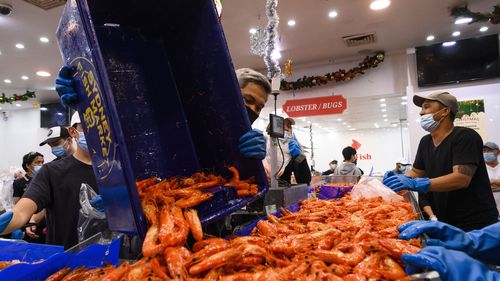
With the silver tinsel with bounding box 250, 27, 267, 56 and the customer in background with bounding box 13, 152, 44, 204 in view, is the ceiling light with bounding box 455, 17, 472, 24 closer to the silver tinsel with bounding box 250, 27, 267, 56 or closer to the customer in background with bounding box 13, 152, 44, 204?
the silver tinsel with bounding box 250, 27, 267, 56

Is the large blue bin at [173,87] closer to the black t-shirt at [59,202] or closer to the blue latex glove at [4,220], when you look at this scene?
the blue latex glove at [4,220]

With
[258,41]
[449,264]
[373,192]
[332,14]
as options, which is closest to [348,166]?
[332,14]

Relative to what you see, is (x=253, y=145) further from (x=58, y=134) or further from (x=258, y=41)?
(x=258, y=41)

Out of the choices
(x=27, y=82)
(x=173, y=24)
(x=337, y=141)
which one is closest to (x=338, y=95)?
(x=173, y=24)

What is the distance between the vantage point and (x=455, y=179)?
280cm

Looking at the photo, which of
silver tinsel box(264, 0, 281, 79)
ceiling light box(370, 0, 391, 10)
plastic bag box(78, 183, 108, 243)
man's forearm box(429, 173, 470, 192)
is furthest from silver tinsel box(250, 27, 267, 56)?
plastic bag box(78, 183, 108, 243)

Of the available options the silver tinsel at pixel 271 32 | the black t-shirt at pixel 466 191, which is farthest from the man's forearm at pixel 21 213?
the black t-shirt at pixel 466 191

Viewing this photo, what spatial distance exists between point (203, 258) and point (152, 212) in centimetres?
26

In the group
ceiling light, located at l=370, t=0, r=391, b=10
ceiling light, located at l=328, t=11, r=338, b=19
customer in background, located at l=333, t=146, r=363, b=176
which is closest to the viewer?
ceiling light, located at l=370, t=0, r=391, b=10

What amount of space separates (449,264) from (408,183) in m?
1.96

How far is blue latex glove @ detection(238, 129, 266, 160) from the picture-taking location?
67.1 inches

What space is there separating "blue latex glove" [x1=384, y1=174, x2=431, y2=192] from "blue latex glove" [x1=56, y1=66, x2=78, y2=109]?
102 inches

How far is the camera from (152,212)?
1195 mm

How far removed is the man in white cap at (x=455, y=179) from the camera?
9.27 ft
